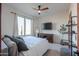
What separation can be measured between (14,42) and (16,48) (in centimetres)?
11

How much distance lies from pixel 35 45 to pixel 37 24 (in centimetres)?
41

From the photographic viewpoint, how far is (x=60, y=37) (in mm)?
2234

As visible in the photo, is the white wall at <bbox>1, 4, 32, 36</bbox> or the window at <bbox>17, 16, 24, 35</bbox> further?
the window at <bbox>17, 16, 24, 35</bbox>

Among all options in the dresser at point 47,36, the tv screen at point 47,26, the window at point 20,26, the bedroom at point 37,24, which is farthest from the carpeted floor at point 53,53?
the window at point 20,26

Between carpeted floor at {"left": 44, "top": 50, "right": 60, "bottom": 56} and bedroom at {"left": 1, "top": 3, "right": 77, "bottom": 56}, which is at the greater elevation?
bedroom at {"left": 1, "top": 3, "right": 77, "bottom": 56}

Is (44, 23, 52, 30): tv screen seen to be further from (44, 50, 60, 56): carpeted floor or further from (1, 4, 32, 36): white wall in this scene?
(1, 4, 32, 36): white wall

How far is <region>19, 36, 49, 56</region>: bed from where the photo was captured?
2096 millimetres

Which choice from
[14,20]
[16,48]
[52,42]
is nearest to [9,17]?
[14,20]

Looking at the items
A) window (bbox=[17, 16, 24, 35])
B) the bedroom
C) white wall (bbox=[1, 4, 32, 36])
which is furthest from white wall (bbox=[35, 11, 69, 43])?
white wall (bbox=[1, 4, 32, 36])

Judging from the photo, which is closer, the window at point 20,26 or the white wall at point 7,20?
the white wall at point 7,20

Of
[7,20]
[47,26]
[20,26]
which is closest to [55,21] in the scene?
[47,26]

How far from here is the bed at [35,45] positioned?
210 centimetres

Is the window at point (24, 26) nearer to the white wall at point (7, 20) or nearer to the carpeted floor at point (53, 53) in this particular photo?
the white wall at point (7, 20)

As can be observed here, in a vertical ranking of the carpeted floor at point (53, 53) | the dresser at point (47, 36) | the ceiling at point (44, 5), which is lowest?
Answer: the carpeted floor at point (53, 53)
